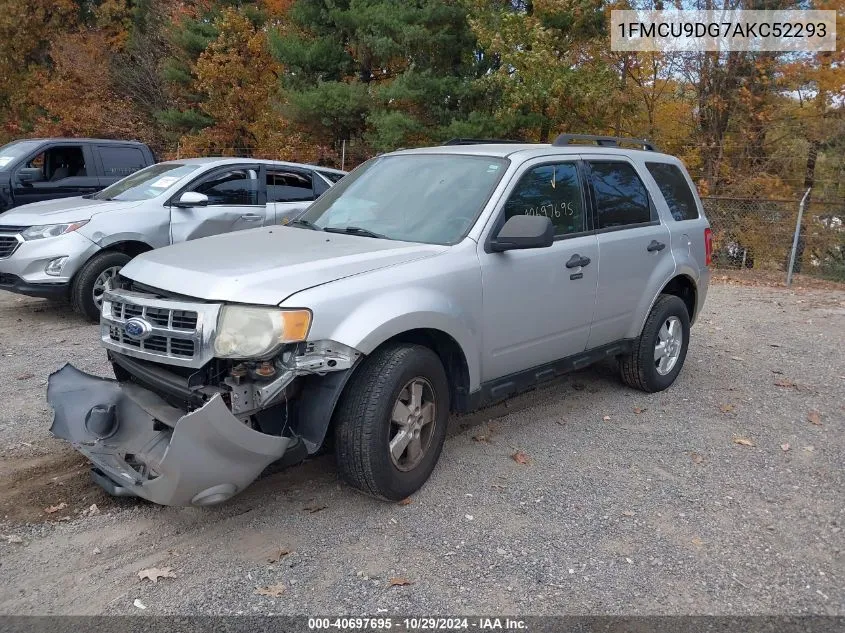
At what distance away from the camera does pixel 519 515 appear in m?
3.76

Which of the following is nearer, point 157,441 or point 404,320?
point 157,441

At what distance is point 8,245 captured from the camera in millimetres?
7180

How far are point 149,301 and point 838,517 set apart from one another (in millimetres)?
3835

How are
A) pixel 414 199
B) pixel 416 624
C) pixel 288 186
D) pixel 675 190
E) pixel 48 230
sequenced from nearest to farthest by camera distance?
1. pixel 416 624
2. pixel 414 199
3. pixel 675 190
4. pixel 48 230
5. pixel 288 186

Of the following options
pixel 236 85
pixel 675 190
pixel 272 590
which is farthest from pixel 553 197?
pixel 236 85

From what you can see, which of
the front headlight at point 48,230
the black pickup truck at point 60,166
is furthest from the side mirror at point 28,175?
the front headlight at point 48,230

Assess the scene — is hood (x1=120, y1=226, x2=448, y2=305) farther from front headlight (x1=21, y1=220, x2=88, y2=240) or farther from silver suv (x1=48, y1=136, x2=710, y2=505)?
front headlight (x1=21, y1=220, x2=88, y2=240)

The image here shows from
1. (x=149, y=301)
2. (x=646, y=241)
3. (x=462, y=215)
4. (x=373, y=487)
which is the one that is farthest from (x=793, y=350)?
→ (x=149, y=301)

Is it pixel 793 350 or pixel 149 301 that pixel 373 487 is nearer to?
pixel 149 301

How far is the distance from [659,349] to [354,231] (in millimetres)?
2894

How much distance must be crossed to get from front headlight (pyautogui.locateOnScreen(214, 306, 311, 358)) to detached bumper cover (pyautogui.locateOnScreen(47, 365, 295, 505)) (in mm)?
324

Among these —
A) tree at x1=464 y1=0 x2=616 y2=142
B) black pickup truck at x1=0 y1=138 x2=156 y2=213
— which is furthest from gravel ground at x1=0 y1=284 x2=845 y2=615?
tree at x1=464 y1=0 x2=616 y2=142

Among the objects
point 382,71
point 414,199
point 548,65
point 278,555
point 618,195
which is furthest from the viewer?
point 382,71

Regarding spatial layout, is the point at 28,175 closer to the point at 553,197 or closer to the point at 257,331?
the point at 553,197
